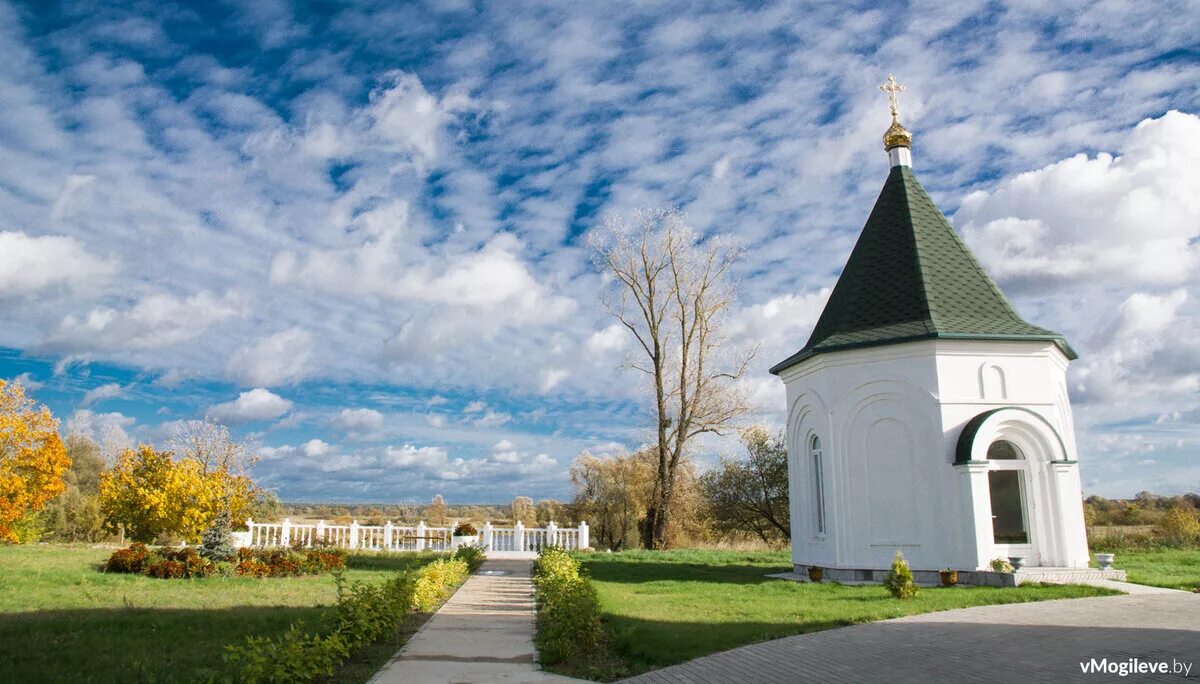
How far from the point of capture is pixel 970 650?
7543 millimetres

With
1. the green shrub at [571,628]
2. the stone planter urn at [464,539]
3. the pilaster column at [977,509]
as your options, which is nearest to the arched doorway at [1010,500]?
the pilaster column at [977,509]

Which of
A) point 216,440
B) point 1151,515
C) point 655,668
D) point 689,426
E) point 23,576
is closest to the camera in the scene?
point 655,668

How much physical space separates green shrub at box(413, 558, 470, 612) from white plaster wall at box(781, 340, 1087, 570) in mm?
7343

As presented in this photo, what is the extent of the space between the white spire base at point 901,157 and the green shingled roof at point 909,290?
180mm

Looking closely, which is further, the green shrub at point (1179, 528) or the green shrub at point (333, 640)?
the green shrub at point (1179, 528)

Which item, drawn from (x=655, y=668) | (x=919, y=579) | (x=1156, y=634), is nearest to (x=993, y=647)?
(x=1156, y=634)

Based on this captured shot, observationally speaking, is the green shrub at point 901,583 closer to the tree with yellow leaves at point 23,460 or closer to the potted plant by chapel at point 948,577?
the potted plant by chapel at point 948,577

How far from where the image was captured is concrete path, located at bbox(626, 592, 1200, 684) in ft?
21.8

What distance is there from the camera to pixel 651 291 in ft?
91.6

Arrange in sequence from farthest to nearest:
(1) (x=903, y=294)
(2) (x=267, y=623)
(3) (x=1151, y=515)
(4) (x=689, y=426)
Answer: (3) (x=1151, y=515) → (4) (x=689, y=426) → (1) (x=903, y=294) → (2) (x=267, y=623)

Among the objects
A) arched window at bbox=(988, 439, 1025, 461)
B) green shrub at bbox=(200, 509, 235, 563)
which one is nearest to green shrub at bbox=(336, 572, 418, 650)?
green shrub at bbox=(200, 509, 235, 563)

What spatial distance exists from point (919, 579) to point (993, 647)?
21.1ft

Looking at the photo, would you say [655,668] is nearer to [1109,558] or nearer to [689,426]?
[1109,558]

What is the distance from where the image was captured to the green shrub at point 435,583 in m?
11.1
